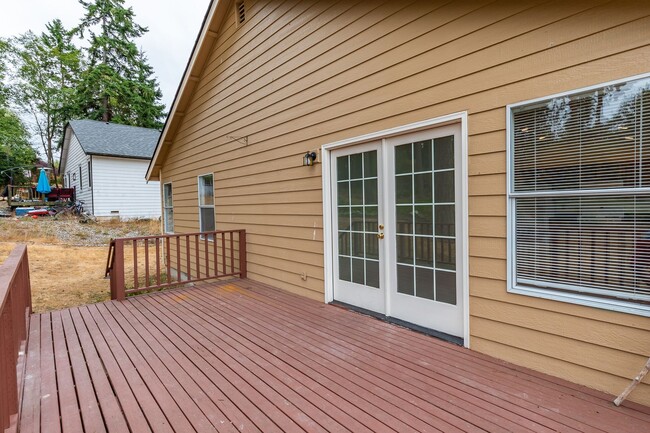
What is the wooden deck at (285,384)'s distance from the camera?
6.04 ft

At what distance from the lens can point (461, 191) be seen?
8.87 feet

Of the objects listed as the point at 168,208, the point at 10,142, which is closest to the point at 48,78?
the point at 10,142

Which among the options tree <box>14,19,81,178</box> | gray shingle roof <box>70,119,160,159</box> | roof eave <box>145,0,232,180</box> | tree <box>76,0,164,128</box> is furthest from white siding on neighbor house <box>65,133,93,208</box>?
roof eave <box>145,0,232,180</box>

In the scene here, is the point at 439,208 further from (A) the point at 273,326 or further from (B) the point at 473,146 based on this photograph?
(A) the point at 273,326

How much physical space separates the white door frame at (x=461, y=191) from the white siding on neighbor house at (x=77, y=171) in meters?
15.6

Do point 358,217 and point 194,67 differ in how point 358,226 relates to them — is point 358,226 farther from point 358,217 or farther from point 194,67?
point 194,67

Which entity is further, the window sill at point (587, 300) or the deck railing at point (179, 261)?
the deck railing at point (179, 261)

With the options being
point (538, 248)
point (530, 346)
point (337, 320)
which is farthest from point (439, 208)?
point (337, 320)

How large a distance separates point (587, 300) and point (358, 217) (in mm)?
2123

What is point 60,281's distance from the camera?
23.0 feet

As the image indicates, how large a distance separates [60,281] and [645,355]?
902cm

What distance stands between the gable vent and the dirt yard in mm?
5357

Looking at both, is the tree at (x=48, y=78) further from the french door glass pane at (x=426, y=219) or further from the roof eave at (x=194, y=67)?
the french door glass pane at (x=426, y=219)

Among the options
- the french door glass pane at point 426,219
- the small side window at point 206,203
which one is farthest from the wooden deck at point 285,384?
the small side window at point 206,203
